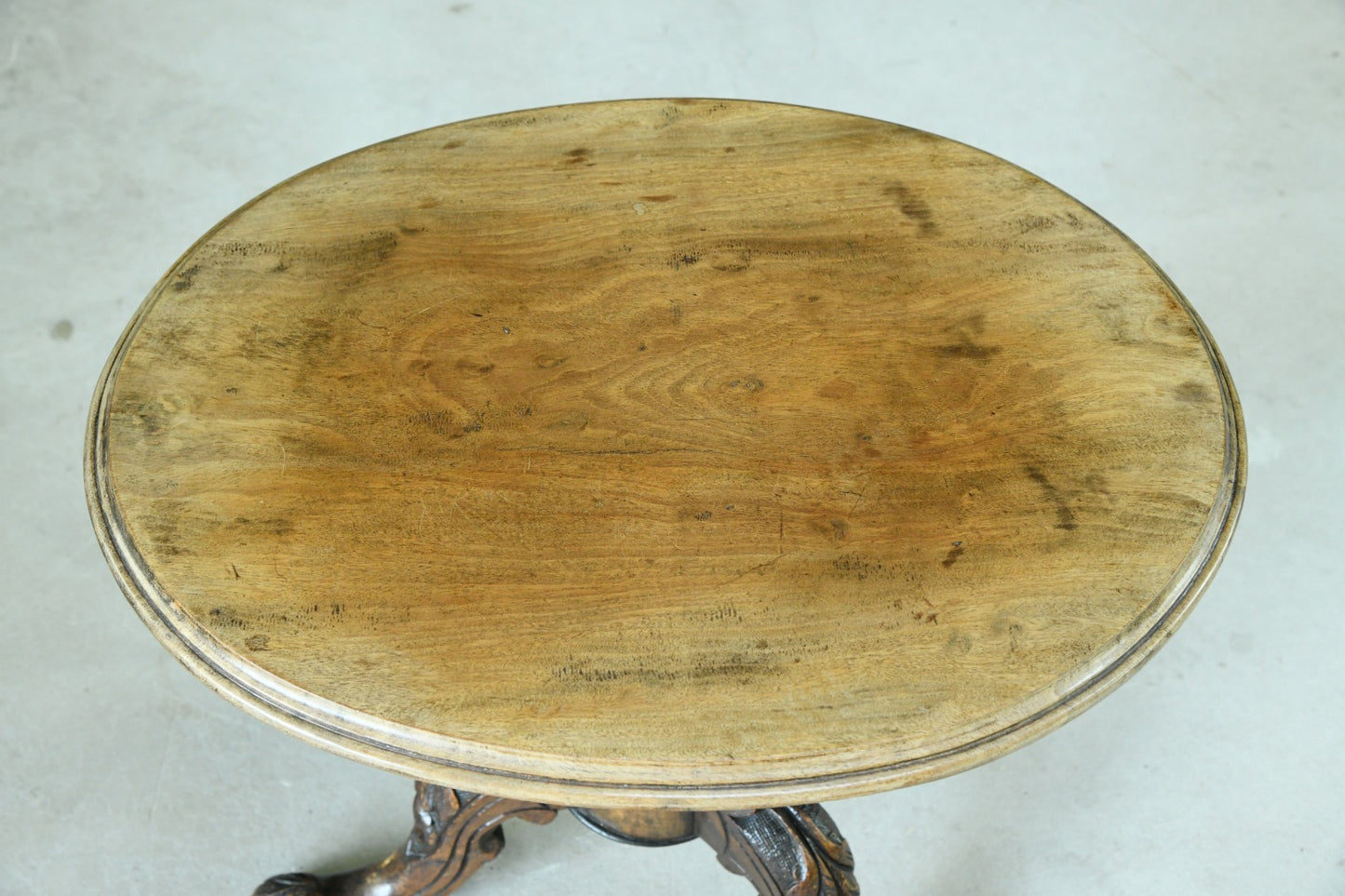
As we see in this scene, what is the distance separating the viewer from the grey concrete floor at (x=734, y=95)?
5.09ft

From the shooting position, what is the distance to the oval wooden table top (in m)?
0.88

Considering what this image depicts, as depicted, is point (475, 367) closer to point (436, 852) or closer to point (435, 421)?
point (435, 421)

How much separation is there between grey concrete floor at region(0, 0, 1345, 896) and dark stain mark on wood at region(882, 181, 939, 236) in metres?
0.71

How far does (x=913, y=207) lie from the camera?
131 centimetres

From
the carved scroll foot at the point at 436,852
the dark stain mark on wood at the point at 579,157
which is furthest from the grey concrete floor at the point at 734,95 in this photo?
the dark stain mark on wood at the point at 579,157

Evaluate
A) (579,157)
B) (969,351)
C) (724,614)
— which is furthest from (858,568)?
(579,157)

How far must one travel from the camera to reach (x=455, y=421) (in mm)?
1081

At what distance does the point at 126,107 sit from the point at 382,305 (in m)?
1.64

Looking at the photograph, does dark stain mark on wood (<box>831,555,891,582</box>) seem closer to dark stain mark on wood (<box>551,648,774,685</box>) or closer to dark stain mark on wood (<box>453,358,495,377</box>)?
dark stain mark on wood (<box>551,648,774,685</box>)

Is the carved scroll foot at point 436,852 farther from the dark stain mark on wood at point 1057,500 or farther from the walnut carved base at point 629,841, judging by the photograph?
the dark stain mark on wood at point 1057,500

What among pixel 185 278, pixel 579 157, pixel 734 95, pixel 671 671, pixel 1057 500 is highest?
pixel 734 95

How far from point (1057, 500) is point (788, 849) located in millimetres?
442

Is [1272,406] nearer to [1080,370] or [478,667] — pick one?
[1080,370]

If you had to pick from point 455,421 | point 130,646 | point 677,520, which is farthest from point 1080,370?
point 130,646
